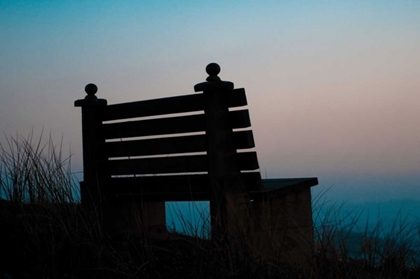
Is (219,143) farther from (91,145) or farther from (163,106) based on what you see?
(91,145)

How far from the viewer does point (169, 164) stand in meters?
5.95

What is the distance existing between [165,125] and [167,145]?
0.20m

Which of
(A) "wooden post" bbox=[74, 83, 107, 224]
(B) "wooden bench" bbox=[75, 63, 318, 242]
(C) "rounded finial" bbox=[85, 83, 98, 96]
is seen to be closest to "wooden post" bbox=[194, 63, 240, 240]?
(B) "wooden bench" bbox=[75, 63, 318, 242]

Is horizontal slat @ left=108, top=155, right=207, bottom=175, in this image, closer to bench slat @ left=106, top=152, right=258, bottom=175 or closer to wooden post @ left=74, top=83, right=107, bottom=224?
bench slat @ left=106, top=152, right=258, bottom=175

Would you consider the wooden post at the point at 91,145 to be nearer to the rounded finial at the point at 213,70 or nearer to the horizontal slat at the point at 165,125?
the horizontal slat at the point at 165,125

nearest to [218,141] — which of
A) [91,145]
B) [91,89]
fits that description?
[91,145]

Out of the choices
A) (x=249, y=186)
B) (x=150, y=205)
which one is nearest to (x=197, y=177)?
(x=249, y=186)

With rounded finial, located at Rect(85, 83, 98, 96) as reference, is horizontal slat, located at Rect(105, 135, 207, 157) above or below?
below

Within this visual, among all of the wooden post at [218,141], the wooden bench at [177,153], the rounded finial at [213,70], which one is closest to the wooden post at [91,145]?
the wooden bench at [177,153]

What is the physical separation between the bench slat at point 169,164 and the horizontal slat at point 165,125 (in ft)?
0.87

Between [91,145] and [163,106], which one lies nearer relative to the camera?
[163,106]

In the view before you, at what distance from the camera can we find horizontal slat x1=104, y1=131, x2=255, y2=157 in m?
5.51

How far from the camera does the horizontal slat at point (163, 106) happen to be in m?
5.54

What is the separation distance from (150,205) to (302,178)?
5.60ft
